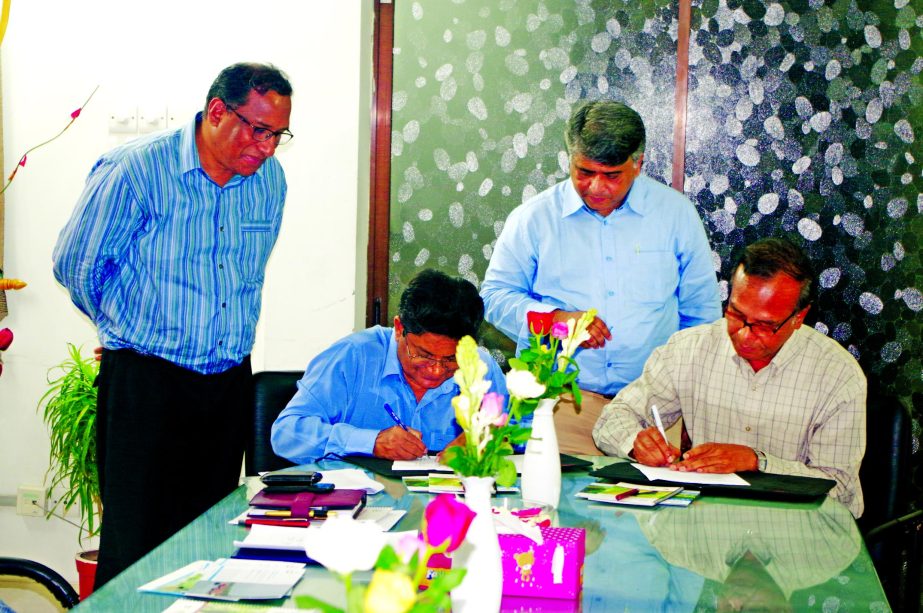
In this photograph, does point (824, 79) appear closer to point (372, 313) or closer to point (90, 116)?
point (372, 313)

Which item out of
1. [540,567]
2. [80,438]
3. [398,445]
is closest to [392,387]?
[398,445]

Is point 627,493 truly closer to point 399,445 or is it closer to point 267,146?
point 399,445

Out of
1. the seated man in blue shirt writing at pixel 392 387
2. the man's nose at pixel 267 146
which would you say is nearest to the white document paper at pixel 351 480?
the seated man in blue shirt writing at pixel 392 387

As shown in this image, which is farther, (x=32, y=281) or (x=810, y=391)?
(x=32, y=281)

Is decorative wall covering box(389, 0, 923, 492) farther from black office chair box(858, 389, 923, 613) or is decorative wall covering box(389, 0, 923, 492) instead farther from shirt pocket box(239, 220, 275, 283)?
black office chair box(858, 389, 923, 613)

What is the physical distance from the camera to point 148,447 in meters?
2.71

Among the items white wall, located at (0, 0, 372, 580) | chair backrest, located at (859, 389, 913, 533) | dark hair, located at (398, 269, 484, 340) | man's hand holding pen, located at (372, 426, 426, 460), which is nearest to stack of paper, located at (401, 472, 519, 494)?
man's hand holding pen, located at (372, 426, 426, 460)

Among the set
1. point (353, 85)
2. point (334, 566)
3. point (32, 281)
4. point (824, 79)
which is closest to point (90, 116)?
point (32, 281)

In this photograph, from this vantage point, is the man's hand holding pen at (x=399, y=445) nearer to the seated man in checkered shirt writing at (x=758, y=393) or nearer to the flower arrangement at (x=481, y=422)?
the seated man in checkered shirt writing at (x=758, y=393)

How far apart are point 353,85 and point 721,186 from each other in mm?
1450

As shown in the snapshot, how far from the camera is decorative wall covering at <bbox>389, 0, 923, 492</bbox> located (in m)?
3.69

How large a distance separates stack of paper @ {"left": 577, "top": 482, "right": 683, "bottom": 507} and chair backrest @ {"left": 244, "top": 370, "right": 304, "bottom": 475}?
2.85 ft

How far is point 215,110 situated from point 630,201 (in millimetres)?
1386

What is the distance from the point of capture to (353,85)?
3.71m
